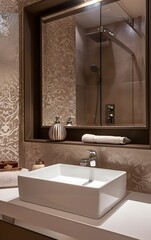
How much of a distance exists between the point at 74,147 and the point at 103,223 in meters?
0.57

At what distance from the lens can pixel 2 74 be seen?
1.42 m

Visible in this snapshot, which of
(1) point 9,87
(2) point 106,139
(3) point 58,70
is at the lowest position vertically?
(2) point 106,139

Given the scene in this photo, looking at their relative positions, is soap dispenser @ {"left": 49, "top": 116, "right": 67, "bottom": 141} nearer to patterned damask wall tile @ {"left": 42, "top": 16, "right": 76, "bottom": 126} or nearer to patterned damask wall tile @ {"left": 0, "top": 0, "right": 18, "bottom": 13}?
patterned damask wall tile @ {"left": 42, "top": 16, "right": 76, "bottom": 126}

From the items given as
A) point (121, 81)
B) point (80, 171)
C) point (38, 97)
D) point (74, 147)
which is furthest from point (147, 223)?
point (38, 97)

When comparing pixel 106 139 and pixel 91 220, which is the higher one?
pixel 106 139

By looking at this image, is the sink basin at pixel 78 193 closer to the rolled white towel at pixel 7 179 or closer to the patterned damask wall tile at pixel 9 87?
the rolled white towel at pixel 7 179

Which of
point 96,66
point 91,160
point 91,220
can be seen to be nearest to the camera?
point 91,220

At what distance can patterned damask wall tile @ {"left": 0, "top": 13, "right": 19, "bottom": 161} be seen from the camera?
1.42 m

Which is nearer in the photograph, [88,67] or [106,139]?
[106,139]

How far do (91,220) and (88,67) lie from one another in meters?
0.86

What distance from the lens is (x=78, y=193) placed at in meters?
0.76

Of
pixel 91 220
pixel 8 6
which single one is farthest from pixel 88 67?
pixel 91 220

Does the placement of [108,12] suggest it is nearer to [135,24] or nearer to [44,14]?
[135,24]

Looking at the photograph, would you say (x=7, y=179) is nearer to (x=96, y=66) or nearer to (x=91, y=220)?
(x=91, y=220)
